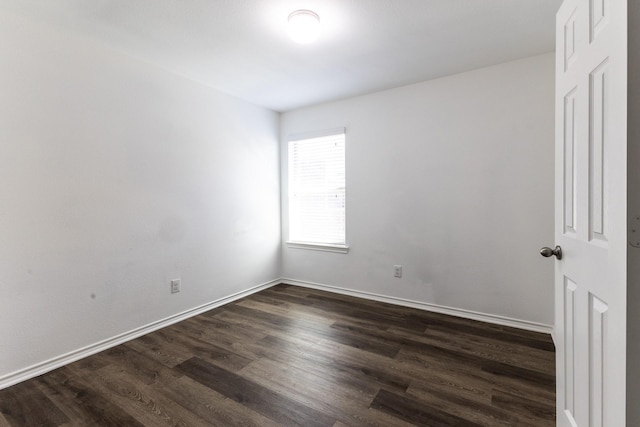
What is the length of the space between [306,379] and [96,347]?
1705mm

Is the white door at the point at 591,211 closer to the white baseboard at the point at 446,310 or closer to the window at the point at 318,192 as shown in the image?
the white baseboard at the point at 446,310

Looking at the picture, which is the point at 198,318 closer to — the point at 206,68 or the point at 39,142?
the point at 39,142

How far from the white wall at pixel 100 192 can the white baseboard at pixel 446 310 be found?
4.08 feet

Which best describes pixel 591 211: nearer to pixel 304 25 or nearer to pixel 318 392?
pixel 318 392

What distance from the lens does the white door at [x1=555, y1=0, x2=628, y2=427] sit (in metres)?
0.77

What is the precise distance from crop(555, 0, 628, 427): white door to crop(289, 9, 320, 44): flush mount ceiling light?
4.38ft

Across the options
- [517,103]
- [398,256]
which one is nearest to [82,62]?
[398,256]

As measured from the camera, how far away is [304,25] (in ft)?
6.23

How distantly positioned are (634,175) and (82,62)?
3.14 meters

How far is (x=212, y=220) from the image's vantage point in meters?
3.14

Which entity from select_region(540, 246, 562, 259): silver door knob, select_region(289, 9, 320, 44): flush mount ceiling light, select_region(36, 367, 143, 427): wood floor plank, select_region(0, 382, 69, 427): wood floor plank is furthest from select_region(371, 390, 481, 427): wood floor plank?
select_region(289, 9, 320, 44): flush mount ceiling light

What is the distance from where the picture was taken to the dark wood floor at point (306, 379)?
1.56m

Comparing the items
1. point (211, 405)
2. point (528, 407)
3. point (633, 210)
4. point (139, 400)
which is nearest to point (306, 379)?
point (211, 405)

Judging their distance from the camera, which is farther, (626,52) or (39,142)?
(39,142)
